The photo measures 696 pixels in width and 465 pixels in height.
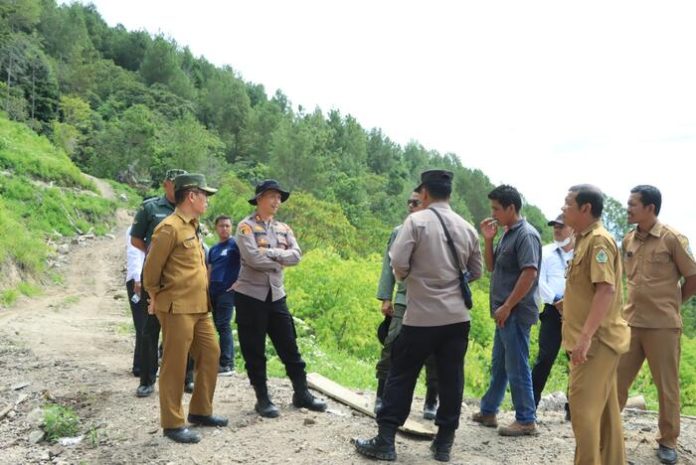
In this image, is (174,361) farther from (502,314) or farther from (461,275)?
(502,314)

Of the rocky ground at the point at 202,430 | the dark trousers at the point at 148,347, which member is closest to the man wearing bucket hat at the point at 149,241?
the dark trousers at the point at 148,347

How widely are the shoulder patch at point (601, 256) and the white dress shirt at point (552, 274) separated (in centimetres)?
162

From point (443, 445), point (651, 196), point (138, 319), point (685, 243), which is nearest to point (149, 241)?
point (138, 319)

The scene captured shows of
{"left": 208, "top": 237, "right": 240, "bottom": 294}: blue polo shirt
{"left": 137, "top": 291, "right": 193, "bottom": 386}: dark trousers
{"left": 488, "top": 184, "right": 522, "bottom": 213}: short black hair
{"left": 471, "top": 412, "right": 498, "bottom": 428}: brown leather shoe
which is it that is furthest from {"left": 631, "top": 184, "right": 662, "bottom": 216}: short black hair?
{"left": 137, "top": 291, "right": 193, "bottom": 386}: dark trousers

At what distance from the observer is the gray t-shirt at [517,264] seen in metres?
4.48

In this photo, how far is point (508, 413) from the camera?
5.92 m

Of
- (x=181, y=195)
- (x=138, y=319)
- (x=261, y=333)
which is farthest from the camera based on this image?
(x=138, y=319)

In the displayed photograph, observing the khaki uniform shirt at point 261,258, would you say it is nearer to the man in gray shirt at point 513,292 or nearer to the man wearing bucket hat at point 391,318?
the man wearing bucket hat at point 391,318

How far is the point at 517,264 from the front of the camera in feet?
15.1

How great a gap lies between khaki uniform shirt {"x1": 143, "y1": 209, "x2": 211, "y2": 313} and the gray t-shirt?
2.30 metres

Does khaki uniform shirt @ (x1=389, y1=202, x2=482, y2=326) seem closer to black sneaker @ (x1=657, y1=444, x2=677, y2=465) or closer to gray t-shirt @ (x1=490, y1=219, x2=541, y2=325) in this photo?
gray t-shirt @ (x1=490, y1=219, x2=541, y2=325)

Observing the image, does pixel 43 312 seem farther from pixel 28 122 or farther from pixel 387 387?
pixel 28 122

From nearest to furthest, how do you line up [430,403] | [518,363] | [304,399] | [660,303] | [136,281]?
[660,303], [518,363], [304,399], [430,403], [136,281]

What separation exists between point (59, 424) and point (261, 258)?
7.03ft
